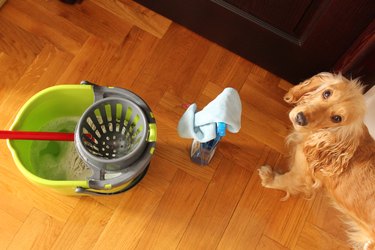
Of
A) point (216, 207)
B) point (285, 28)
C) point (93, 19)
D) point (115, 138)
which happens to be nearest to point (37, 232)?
point (115, 138)

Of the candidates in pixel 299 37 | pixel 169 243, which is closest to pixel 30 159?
pixel 169 243

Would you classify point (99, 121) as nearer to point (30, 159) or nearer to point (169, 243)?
point (30, 159)

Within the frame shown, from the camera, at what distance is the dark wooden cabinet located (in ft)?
3.60

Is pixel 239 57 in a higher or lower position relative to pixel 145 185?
higher

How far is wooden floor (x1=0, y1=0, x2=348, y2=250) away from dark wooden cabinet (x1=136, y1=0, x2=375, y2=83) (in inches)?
2.5

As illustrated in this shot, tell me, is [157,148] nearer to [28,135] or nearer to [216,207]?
[216,207]

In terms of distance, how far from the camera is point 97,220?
1.27m

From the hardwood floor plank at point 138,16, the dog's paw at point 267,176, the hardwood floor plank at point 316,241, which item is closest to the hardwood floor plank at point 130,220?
the dog's paw at point 267,176

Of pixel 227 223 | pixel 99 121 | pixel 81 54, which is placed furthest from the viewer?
pixel 81 54

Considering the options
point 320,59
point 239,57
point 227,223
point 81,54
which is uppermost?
point 320,59

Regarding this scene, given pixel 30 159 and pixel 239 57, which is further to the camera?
pixel 239 57

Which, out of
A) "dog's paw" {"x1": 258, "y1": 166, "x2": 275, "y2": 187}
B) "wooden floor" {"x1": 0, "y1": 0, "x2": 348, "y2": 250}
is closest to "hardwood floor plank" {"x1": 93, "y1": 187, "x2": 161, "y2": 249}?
"wooden floor" {"x1": 0, "y1": 0, "x2": 348, "y2": 250}

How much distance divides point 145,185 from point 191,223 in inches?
8.2

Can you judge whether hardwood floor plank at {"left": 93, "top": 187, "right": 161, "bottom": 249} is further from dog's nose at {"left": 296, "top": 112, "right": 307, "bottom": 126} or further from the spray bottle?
dog's nose at {"left": 296, "top": 112, "right": 307, "bottom": 126}
